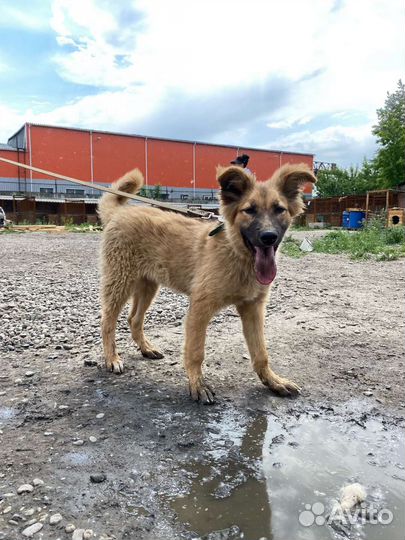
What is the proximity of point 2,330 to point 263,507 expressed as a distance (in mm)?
3890

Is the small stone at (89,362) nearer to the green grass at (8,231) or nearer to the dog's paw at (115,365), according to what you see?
the dog's paw at (115,365)

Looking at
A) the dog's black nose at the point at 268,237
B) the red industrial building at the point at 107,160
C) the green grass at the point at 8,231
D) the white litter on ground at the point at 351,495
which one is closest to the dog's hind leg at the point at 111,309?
the dog's black nose at the point at 268,237

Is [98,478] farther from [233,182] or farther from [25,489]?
[233,182]

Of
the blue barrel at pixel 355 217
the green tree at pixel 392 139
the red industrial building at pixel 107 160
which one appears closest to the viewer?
the blue barrel at pixel 355 217

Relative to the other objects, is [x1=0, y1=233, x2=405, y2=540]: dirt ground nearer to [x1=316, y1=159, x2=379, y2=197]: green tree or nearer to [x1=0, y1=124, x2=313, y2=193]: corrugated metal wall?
[x1=0, y1=124, x2=313, y2=193]: corrugated metal wall

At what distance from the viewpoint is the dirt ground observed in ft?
6.93

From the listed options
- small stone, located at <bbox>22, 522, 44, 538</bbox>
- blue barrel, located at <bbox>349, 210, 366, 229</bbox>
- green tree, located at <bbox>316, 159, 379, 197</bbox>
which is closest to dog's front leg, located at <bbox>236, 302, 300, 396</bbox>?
small stone, located at <bbox>22, 522, 44, 538</bbox>

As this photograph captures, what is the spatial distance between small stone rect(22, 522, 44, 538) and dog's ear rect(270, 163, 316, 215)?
285 centimetres

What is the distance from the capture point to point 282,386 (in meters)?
3.43

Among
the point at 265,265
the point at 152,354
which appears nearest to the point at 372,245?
the point at 152,354

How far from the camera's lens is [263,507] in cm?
209

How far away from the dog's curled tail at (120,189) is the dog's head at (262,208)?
1351 millimetres

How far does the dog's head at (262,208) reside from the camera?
323 centimetres

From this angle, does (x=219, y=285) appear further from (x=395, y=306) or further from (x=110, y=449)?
(x=395, y=306)
